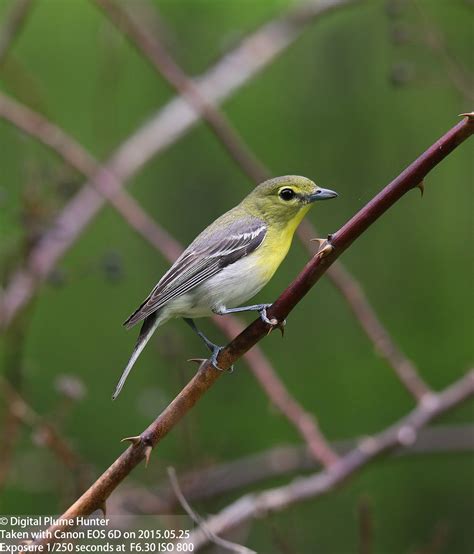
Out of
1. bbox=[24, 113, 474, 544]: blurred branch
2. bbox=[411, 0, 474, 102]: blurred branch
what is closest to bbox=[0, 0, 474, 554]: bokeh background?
bbox=[411, 0, 474, 102]: blurred branch

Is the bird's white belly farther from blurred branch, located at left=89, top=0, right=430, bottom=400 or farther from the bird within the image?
blurred branch, located at left=89, top=0, right=430, bottom=400

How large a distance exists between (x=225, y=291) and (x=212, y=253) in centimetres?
17

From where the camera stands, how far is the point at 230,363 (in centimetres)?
159

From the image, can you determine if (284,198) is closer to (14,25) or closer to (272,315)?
(272,315)

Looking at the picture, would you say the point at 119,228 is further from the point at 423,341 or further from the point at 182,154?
the point at 423,341

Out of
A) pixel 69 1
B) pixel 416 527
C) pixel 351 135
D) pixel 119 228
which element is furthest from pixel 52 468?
pixel 69 1

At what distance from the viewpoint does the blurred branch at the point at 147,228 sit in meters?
2.75

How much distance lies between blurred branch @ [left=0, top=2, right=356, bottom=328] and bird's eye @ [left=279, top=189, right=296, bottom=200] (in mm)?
750

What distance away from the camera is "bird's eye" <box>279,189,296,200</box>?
2564 mm

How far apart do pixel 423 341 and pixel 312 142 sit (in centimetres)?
122

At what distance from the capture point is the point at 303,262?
4.44 metres

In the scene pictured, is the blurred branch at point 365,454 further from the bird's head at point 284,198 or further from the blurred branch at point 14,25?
the blurred branch at point 14,25

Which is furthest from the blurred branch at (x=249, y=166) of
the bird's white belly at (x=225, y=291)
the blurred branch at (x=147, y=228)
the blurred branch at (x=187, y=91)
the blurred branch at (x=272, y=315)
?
the blurred branch at (x=272, y=315)

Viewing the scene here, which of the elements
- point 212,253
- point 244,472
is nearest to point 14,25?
point 212,253
